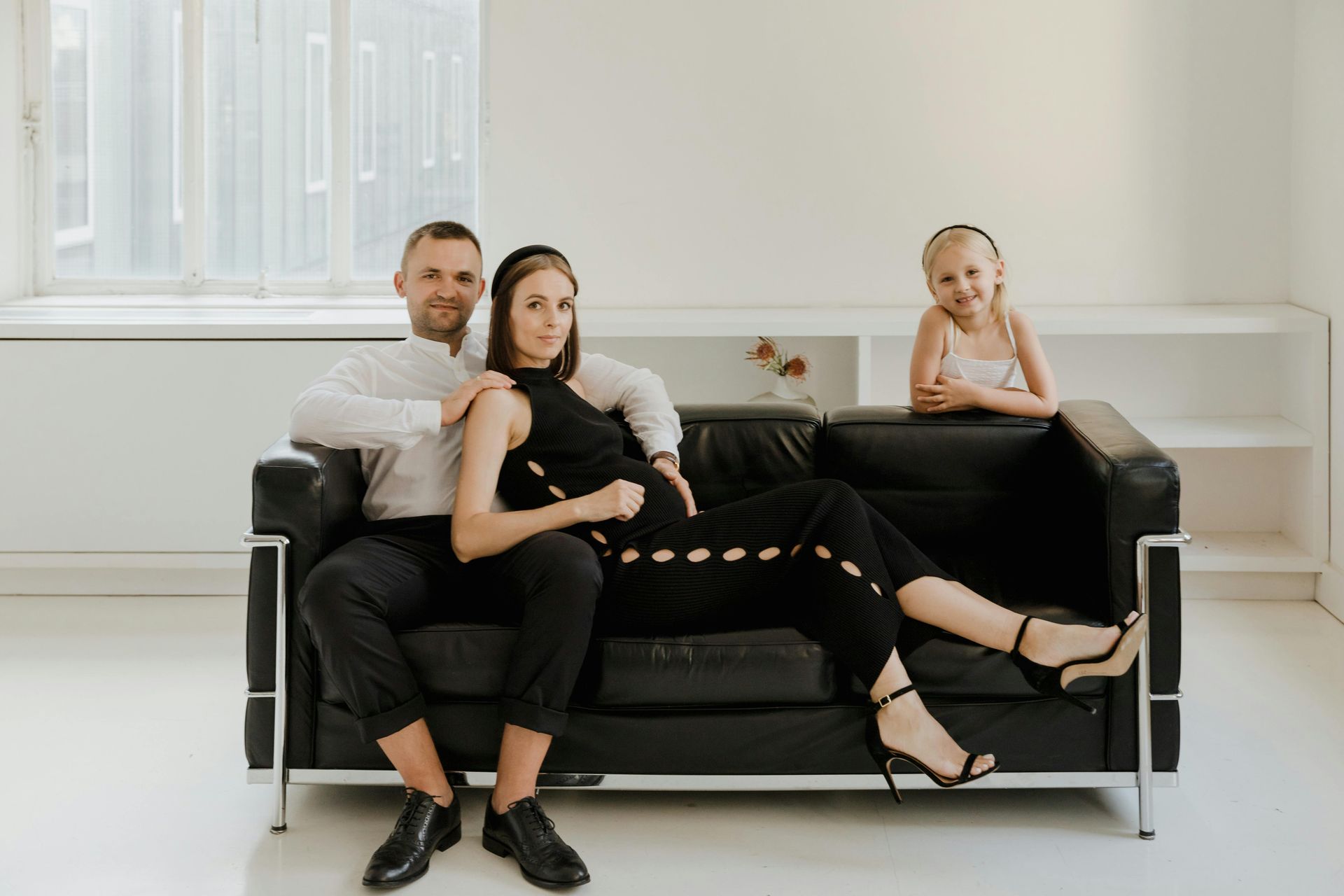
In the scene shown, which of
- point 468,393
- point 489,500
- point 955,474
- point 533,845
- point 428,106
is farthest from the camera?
point 428,106

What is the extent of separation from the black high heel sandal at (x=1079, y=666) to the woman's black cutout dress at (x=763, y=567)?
0.80ft

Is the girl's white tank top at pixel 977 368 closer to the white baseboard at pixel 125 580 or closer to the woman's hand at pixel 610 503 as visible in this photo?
the woman's hand at pixel 610 503

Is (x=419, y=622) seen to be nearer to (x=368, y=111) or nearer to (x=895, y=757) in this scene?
(x=895, y=757)

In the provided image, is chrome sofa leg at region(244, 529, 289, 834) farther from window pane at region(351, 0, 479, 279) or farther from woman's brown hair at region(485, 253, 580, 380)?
window pane at region(351, 0, 479, 279)

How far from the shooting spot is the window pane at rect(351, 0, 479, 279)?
4586 millimetres

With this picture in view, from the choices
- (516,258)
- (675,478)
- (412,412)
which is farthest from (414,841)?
(516,258)

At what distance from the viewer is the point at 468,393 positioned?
2723 mm

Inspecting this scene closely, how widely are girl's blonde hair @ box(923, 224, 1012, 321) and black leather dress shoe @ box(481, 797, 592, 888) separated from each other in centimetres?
170

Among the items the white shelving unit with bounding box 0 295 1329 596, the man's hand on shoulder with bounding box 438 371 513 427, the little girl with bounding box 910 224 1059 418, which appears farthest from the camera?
the white shelving unit with bounding box 0 295 1329 596

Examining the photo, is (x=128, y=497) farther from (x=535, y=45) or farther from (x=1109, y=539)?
(x=1109, y=539)

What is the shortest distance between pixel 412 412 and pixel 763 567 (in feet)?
2.63

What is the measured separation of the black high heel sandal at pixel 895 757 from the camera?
2.44 meters

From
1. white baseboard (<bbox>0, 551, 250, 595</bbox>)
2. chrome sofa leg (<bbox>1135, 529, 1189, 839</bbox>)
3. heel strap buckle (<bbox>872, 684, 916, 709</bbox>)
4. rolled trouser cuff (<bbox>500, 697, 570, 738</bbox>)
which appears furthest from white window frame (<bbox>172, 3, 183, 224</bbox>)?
chrome sofa leg (<bbox>1135, 529, 1189, 839</bbox>)

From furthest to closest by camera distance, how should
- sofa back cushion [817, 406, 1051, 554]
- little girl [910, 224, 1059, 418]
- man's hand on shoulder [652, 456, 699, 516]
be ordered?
little girl [910, 224, 1059, 418]
sofa back cushion [817, 406, 1051, 554]
man's hand on shoulder [652, 456, 699, 516]
